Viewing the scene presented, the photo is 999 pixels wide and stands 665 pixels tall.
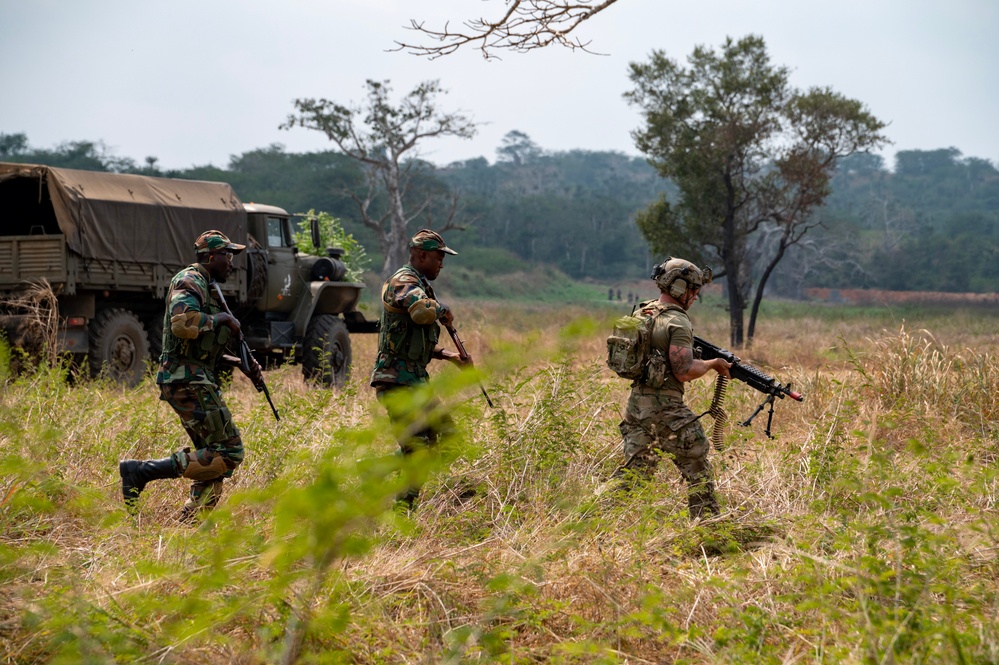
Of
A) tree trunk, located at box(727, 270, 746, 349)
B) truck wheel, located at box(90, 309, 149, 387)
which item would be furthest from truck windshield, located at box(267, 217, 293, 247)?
tree trunk, located at box(727, 270, 746, 349)

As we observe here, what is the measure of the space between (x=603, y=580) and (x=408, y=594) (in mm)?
736

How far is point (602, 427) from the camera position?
6.04m

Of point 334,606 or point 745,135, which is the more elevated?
point 745,135

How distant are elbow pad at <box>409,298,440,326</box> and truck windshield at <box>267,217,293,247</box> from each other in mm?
7911

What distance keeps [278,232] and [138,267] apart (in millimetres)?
2103

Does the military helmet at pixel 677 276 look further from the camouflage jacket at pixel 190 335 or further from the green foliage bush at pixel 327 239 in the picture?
the green foliage bush at pixel 327 239

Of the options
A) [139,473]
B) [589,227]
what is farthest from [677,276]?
[589,227]

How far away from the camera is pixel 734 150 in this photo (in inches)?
788

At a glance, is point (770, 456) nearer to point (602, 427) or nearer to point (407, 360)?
point (602, 427)

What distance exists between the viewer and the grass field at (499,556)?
9.28 feet

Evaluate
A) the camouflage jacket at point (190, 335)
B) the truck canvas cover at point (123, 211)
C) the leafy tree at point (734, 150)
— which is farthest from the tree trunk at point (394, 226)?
the camouflage jacket at point (190, 335)

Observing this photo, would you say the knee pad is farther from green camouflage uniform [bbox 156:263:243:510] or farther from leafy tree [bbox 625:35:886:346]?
leafy tree [bbox 625:35:886:346]

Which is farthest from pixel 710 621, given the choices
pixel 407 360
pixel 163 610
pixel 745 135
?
pixel 745 135

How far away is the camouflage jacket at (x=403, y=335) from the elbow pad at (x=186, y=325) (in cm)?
93
